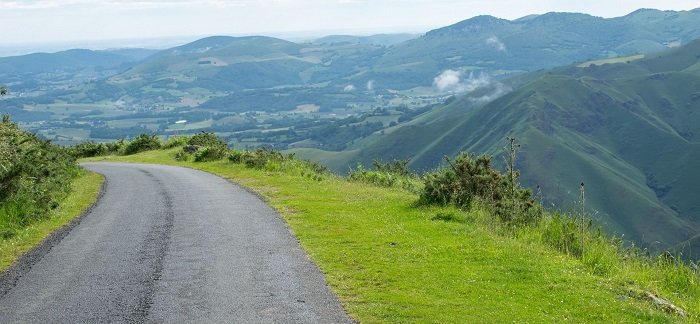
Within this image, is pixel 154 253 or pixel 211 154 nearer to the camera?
pixel 154 253

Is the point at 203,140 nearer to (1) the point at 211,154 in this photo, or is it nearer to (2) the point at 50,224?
(1) the point at 211,154

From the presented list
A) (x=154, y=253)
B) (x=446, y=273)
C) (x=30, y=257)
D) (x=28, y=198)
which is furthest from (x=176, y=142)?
(x=446, y=273)

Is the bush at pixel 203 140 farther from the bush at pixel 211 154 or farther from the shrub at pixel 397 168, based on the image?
the shrub at pixel 397 168

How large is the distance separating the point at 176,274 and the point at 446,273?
5.74 m

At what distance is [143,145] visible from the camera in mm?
66125

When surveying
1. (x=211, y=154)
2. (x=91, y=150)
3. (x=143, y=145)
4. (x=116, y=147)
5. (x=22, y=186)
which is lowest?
(x=91, y=150)

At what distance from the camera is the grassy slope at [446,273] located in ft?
34.4

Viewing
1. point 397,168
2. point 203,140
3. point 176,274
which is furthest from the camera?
point 203,140

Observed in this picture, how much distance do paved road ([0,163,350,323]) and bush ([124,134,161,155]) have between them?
44.8 meters

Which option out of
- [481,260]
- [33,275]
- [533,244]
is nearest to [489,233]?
[533,244]

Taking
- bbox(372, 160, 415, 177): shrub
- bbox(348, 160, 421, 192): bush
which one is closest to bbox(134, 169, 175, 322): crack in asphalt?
bbox(348, 160, 421, 192): bush

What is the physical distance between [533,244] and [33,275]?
1163 cm

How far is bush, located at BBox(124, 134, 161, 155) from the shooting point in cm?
6588

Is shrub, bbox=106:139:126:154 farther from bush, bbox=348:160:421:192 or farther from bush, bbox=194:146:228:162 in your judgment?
bush, bbox=348:160:421:192
